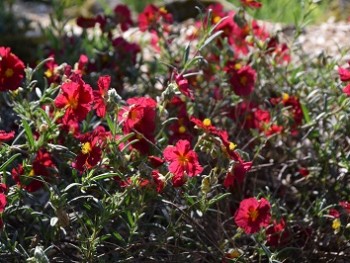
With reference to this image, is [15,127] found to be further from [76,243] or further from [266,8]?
[266,8]

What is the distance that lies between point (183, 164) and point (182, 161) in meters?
0.01

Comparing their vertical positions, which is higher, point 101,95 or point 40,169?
point 101,95

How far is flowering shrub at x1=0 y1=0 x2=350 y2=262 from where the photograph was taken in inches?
75.0

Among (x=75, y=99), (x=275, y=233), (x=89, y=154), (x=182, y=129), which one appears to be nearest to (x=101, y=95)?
(x=75, y=99)

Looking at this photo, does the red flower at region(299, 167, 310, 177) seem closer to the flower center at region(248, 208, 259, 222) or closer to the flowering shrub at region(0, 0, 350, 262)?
the flowering shrub at region(0, 0, 350, 262)

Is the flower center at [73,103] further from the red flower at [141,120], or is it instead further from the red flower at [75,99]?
the red flower at [141,120]

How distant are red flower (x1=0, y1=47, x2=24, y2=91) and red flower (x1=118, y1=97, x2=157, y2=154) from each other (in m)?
0.33

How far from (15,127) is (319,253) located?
107 centimetres

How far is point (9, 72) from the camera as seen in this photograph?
209cm

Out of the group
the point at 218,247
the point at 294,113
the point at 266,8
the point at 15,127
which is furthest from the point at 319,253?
the point at 266,8

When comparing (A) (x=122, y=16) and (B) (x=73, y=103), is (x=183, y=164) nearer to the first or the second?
(B) (x=73, y=103)

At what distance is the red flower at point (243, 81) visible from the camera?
8.05 ft

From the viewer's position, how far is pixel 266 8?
3.89 meters

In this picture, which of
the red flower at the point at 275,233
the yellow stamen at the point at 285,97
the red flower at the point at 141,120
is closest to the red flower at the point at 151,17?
the yellow stamen at the point at 285,97
